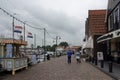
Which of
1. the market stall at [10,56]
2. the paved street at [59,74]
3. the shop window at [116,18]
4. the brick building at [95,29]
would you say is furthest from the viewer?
the brick building at [95,29]

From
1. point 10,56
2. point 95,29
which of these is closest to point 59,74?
point 10,56

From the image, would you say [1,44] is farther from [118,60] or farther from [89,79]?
[118,60]

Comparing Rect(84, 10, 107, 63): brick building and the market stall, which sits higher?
Rect(84, 10, 107, 63): brick building

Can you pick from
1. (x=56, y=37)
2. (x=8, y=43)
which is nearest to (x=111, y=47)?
(x=8, y=43)

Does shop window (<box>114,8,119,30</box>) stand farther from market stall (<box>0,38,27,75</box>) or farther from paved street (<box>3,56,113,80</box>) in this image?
market stall (<box>0,38,27,75</box>)

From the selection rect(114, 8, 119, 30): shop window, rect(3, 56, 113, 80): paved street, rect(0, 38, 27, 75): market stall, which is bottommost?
rect(3, 56, 113, 80): paved street

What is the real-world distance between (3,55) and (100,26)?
2849cm

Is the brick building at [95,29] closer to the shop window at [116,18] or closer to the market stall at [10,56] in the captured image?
the shop window at [116,18]

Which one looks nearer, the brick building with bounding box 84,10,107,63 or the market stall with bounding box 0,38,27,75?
the market stall with bounding box 0,38,27,75

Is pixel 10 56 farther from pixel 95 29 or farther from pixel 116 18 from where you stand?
pixel 95 29

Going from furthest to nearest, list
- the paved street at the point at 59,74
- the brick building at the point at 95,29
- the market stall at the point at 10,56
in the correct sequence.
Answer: the brick building at the point at 95,29
the market stall at the point at 10,56
the paved street at the point at 59,74

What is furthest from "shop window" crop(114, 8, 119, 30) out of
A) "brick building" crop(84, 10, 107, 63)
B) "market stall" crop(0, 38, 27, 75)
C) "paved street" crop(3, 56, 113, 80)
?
"brick building" crop(84, 10, 107, 63)

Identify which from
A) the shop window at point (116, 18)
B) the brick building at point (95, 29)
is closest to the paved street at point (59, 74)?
the shop window at point (116, 18)

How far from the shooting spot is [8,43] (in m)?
22.8
